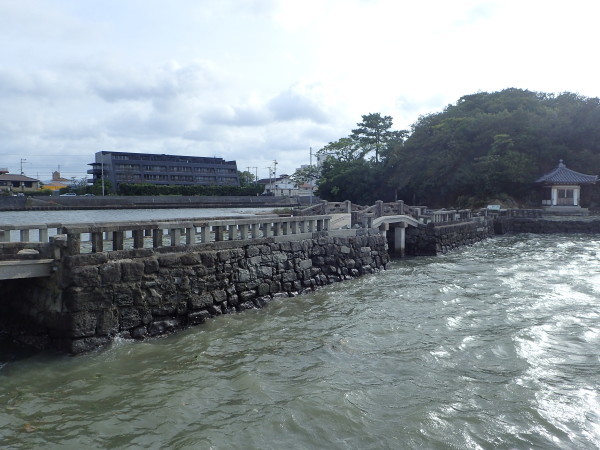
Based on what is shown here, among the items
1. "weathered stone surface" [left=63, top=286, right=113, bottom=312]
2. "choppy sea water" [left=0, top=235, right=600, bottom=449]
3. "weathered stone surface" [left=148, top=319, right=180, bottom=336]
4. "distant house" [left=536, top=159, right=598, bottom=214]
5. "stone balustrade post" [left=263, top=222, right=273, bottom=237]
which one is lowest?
"choppy sea water" [left=0, top=235, right=600, bottom=449]

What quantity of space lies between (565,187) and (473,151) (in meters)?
11.4

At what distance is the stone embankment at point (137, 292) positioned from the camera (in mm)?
A: 8242

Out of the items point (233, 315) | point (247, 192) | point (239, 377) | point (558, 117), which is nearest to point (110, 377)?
point (239, 377)

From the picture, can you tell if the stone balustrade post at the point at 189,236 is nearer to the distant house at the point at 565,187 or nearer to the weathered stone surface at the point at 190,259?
the weathered stone surface at the point at 190,259

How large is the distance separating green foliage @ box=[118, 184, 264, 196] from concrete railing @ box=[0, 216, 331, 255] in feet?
183

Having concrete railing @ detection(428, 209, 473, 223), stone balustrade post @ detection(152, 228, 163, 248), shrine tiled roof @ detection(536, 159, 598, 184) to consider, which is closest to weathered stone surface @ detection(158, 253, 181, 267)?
stone balustrade post @ detection(152, 228, 163, 248)

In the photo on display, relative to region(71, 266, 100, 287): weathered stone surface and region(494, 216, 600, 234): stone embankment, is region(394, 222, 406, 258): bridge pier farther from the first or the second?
region(71, 266, 100, 287): weathered stone surface

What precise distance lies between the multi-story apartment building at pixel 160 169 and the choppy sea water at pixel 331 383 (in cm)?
7060

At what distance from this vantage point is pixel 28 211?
49.4 m

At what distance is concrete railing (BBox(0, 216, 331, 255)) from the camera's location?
8344 millimetres

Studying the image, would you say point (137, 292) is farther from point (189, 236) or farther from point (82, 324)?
point (189, 236)

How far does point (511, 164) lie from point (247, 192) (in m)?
43.3

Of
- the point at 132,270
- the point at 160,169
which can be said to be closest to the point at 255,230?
the point at 132,270

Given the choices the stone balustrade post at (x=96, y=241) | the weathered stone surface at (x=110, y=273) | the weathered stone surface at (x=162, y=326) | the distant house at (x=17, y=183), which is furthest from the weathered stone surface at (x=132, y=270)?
the distant house at (x=17, y=183)
